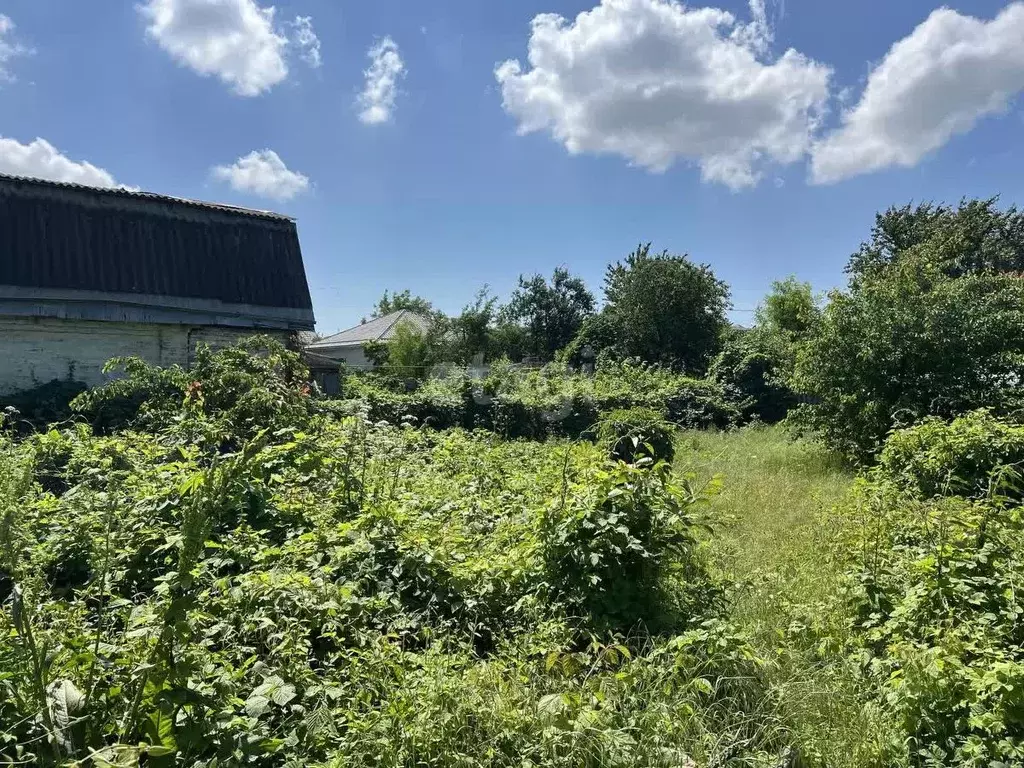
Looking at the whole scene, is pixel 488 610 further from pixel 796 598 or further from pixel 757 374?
pixel 757 374

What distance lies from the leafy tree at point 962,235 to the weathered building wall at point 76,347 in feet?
82.6

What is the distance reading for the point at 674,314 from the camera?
919 inches

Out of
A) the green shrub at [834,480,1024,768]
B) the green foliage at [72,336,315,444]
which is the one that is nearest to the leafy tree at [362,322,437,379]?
the green foliage at [72,336,315,444]

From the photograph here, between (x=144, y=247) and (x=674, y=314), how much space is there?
17.1m

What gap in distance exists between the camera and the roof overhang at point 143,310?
10836mm

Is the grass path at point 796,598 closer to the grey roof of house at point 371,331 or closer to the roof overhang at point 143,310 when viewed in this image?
the roof overhang at point 143,310

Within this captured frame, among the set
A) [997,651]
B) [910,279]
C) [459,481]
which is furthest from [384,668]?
[910,279]

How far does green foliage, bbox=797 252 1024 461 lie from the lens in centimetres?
883

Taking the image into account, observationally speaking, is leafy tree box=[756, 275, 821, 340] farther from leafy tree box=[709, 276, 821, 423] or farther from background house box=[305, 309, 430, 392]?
background house box=[305, 309, 430, 392]

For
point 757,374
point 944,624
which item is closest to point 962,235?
point 757,374

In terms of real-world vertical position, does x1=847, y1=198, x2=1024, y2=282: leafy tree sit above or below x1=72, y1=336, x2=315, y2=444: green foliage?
above

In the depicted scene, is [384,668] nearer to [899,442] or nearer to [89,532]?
[89,532]

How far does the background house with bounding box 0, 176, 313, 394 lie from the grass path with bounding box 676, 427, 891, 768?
31.7 ft

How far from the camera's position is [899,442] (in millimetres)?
6508
